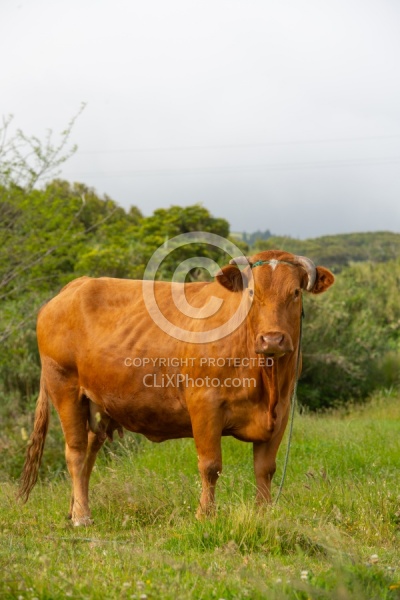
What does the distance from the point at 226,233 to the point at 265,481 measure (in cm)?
2068

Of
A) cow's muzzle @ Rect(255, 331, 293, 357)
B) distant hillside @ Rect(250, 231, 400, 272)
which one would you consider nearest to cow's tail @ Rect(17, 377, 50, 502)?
cow's muzzle @ Rect(255, 331, 293, 357)

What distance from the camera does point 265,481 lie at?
655 cm

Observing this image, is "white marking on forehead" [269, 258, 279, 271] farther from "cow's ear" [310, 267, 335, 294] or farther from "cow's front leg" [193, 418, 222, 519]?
"cow's front leg" [193, 418, 222, 519]

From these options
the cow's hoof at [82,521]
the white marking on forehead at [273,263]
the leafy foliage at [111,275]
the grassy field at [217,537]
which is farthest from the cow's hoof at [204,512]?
the leafy foliage at [111,275]

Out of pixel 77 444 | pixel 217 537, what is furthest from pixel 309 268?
pixel 77 444

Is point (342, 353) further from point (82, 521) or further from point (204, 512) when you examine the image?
point (204, 512)

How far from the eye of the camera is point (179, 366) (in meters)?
6.69

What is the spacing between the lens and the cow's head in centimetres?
602

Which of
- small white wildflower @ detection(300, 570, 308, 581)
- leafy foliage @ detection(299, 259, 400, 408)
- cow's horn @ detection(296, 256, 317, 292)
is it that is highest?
cow's horn @ detection(296, 256, 317, 292)

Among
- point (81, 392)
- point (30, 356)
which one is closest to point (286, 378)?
point (81, 392)

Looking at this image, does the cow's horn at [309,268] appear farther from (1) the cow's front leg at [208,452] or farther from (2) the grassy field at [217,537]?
(2) the grassy field at [217,537]

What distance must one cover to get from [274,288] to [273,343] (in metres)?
0.55

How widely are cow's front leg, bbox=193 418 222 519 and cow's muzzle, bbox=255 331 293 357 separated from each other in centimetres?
76

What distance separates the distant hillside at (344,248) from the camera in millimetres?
49963
